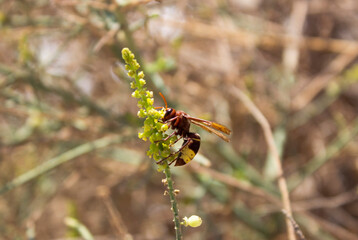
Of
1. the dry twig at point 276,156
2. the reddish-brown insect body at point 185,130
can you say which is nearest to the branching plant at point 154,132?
the reddish-brown insect body at point 185,130

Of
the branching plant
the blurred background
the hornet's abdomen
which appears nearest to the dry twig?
the blurred background

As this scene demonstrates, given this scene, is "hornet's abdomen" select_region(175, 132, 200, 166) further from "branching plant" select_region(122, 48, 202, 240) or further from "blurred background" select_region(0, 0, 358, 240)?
"blurred background" select_region(0, 0, 358, 240)

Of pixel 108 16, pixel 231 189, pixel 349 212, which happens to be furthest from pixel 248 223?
pixel 108 16

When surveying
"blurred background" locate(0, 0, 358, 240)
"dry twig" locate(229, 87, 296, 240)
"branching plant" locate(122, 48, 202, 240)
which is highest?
"blurred background" locate(0, 0, 358, 240)

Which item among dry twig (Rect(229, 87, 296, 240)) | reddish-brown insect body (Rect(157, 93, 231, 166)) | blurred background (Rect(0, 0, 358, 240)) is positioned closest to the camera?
reddish-brown insect body (Rect(157, 93, 231, 166))

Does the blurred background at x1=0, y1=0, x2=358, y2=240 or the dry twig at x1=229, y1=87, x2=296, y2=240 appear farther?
the blurred background at x1=0, y1=0, x2=358, y2=240

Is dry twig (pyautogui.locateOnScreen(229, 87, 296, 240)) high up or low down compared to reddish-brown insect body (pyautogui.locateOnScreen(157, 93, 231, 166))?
up

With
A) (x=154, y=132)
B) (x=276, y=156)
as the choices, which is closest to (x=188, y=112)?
(x=276, y=156)

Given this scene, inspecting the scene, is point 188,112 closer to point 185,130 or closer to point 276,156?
point 276,156

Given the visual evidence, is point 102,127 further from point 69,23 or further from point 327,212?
point 327,212

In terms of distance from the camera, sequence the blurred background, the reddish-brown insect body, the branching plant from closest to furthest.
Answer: the branching plant → the reddish-brown insect body → the blurred background
